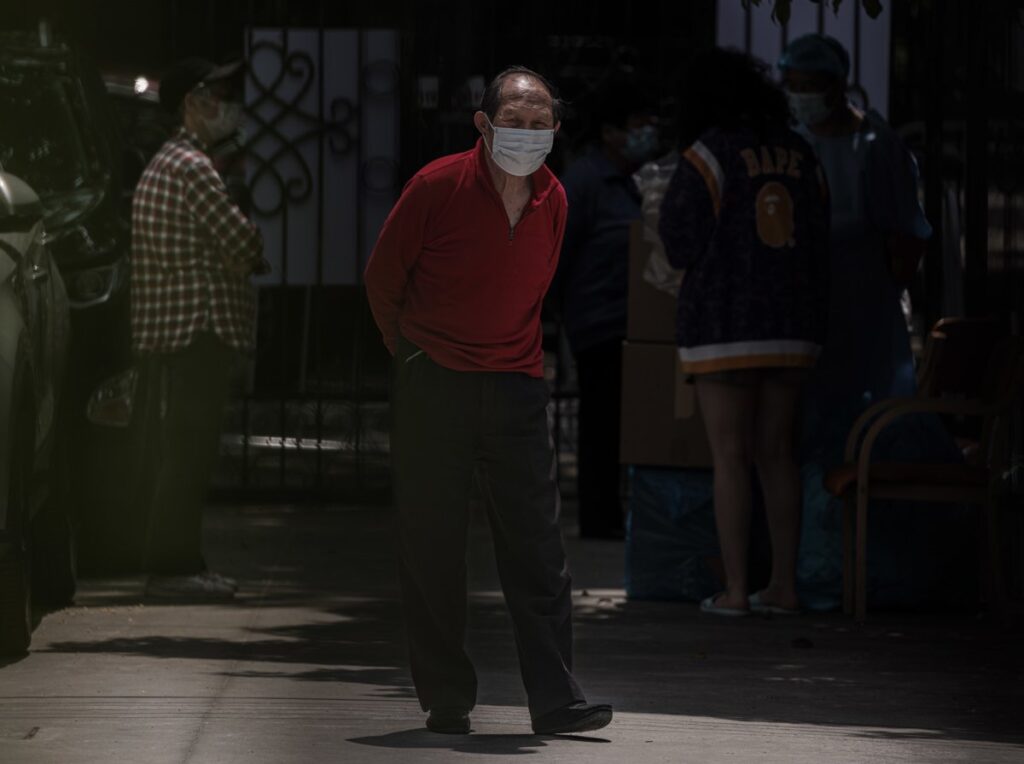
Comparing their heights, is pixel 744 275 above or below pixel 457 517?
above

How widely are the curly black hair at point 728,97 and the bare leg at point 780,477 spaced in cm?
90

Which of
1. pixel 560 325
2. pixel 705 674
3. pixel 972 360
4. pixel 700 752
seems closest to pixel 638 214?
pixel 560 325

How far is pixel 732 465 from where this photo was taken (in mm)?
8766

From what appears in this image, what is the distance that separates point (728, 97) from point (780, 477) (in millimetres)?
1324

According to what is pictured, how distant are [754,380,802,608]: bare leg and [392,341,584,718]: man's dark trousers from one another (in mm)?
2513

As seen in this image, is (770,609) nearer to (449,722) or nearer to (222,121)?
(222,121)

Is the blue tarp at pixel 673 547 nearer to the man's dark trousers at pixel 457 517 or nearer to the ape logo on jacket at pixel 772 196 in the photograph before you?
the ape logo on jacket at pixel 772 196

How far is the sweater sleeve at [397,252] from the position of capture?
6281 mm

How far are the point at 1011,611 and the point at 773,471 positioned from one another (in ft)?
3.08

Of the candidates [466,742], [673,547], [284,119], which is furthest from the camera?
[284,119]

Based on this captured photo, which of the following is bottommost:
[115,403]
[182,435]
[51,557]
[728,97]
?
[51,557]

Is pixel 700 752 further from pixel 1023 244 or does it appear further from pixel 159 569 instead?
pixel 1023 244

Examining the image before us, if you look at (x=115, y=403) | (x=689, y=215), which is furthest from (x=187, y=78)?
(x=689, y=215)

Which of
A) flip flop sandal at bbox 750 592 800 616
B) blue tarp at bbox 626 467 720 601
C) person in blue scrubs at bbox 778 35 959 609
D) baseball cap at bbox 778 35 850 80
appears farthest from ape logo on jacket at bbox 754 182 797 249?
flip flop sandal at bbox 750 592 800 616
